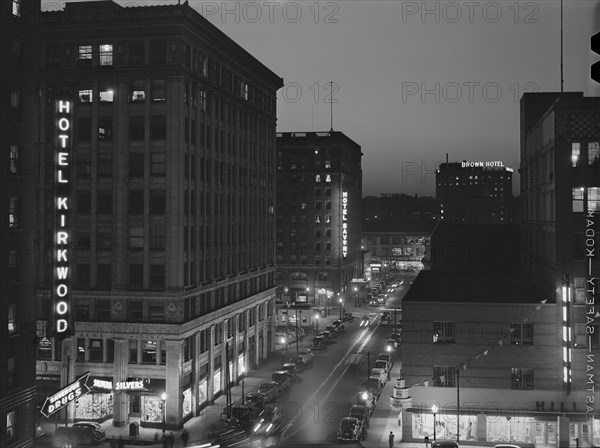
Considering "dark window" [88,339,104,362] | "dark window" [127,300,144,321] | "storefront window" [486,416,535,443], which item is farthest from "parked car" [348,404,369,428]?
"dark window" [88,339,104,362]

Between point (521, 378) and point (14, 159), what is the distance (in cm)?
3105

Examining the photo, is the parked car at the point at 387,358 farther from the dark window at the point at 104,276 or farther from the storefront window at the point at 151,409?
the dark window at the point at 104,276

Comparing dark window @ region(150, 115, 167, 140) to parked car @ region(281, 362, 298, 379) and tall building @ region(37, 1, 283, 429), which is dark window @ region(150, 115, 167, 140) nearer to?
tall building @ region(37, 1, 283, 429)

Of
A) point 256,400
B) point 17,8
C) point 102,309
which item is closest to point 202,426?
point 256,400

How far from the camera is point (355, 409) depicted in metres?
45.3

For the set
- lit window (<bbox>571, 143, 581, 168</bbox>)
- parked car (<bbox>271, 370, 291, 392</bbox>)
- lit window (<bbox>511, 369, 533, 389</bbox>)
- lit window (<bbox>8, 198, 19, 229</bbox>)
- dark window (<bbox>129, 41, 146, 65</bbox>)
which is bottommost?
parked car (<bbox>271, 370, 291, 392</bbox>)

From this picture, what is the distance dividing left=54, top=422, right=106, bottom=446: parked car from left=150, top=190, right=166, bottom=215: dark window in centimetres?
1510

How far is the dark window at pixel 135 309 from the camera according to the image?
48.2 m

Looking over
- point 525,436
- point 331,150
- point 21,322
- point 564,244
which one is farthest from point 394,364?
point 331,150

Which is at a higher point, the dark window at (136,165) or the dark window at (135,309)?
→ the dark window at (136,165)

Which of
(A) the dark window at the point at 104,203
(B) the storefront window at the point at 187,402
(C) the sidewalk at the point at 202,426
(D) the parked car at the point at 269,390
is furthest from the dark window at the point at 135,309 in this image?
(D) the parked car at the point at 269,390

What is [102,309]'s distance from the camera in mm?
48438

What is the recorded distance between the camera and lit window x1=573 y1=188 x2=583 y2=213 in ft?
130

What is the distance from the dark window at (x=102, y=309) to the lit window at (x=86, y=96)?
14.4 meters
